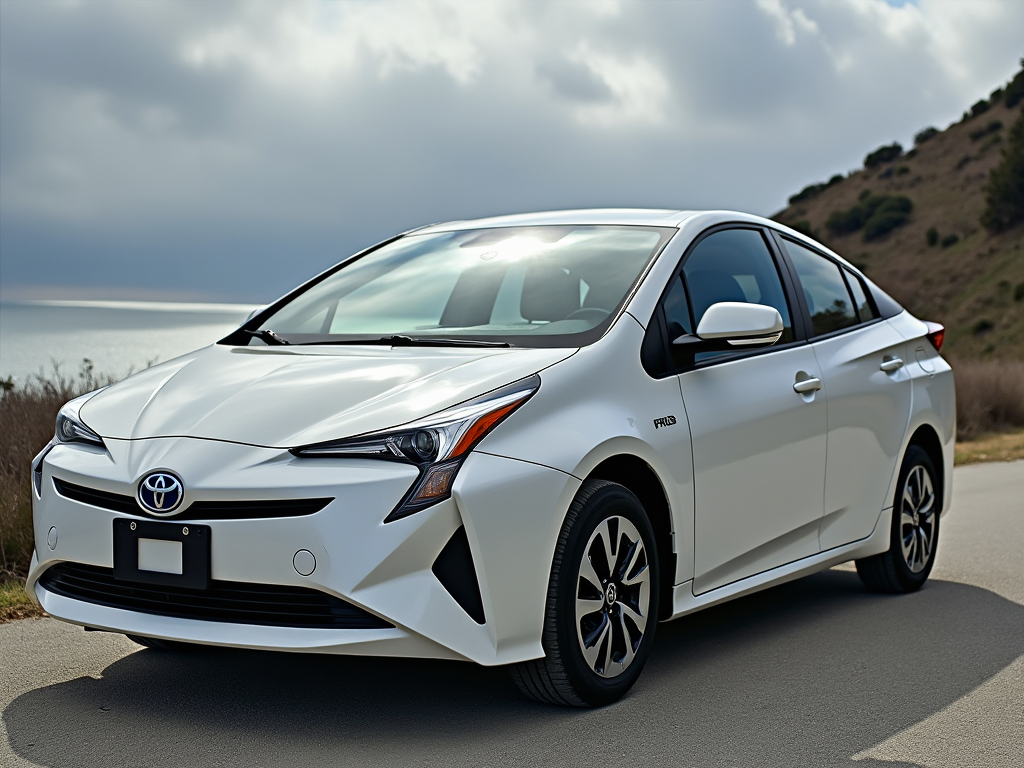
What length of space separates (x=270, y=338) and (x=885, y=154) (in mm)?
80935

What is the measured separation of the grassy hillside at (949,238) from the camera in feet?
162

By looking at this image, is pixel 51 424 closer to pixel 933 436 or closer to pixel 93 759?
pixel 93 759

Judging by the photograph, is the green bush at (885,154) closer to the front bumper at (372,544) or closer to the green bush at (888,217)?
the green bush at (888,217)

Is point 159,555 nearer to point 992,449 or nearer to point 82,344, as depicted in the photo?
point 82,344

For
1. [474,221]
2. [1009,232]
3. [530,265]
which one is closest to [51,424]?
[474,221]

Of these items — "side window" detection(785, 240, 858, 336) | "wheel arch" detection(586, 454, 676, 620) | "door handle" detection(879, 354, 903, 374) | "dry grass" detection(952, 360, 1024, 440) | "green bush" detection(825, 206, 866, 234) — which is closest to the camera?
"wheel arch" detection(586, 454, 676, 620)

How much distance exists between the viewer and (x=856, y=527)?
5785 mm

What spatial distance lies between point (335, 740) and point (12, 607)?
8.43ft

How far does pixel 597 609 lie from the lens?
13.5 feet

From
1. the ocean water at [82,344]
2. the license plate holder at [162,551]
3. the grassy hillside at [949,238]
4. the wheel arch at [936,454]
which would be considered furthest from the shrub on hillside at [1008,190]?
the license plate holder at [162,551]

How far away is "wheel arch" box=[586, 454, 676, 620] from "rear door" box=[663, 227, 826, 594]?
14 centimetres

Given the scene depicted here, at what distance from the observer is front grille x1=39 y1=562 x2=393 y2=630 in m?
3.67

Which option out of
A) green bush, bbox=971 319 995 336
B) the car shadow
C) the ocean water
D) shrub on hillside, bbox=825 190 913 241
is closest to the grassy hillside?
green bush, bbox=971 319 995 336

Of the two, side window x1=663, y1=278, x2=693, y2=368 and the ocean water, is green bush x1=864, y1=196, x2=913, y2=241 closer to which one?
the ocean water
